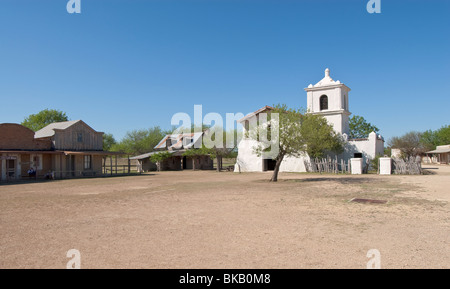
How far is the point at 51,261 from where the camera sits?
205 inches

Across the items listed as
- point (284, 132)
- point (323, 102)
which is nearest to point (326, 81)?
point (323, 102)

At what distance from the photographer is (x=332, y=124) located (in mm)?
36719

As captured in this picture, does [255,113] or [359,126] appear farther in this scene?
[359,126]

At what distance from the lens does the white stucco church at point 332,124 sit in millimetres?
35297

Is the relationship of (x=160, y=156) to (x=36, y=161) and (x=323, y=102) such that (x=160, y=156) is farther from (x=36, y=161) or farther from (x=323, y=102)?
(x=323, y=102)

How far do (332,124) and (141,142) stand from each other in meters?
40.9

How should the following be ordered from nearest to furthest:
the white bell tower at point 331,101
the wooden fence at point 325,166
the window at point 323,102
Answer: the wooden fence at point 325,166 < the white bell tower at point 331,101 < the window at point 323,102

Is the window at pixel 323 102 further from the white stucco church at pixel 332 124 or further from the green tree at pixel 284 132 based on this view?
the green tree at pixel 284 132

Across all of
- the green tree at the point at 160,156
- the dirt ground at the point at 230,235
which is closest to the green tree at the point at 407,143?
the green tree at the point at 160,156

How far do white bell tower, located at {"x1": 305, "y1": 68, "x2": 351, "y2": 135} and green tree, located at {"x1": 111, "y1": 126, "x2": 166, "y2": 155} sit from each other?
122 feet

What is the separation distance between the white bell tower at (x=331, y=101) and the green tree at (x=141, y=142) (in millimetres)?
37036

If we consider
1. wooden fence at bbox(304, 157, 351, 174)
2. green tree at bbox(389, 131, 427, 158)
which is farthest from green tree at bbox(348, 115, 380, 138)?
wooden fence at bbox(304, 157, 351, 174)
